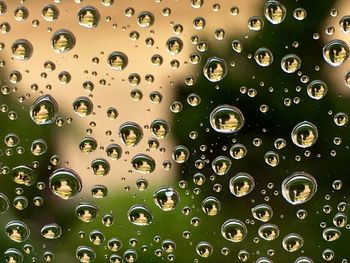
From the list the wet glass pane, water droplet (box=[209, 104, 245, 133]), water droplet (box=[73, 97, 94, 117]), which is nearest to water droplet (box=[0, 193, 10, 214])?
the wet glass pane

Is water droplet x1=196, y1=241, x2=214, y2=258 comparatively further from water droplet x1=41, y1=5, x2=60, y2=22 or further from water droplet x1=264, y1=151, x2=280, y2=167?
water droplet x1=41, y1=5, x2=60, y2=22

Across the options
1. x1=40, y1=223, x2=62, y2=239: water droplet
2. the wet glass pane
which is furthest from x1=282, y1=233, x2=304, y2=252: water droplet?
x1=40, y1=223, x2=62, y2=239: water droplet

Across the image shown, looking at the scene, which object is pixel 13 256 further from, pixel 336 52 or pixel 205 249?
pixel 336 52

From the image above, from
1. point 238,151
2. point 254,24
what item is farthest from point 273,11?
point 238,151

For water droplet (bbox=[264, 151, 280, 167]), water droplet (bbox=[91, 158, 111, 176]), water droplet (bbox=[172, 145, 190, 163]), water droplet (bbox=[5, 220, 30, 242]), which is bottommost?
water droplet (bbox=[5, 220, 30, 242])

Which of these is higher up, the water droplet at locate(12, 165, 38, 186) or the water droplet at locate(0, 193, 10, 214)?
the water droplet at locate(12, 165, 38, 186)

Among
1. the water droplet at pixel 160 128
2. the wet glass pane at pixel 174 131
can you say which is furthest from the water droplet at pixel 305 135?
the water droplet at pixel 160 128

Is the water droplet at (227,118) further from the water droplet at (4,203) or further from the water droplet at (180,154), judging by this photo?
the water droplet at (4,203)
